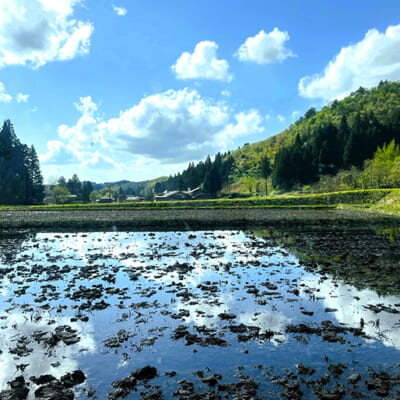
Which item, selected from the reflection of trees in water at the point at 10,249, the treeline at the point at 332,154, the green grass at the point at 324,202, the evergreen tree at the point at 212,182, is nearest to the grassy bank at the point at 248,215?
the green grass at the point at 324,202

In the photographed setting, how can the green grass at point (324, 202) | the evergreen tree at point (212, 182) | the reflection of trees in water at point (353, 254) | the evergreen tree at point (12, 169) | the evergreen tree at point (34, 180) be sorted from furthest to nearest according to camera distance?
1. the evergreen tree at point (212, 182)
2. the evergreen tree at point (34, 180)
3. the evergreen tree at point (12, 169)
4. the green grass at point (324, 202)
5. the reflection of trees in water at point (353, 254)

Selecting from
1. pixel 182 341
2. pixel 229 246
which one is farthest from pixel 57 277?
pixel 229 246

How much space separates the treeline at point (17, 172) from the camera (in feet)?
388

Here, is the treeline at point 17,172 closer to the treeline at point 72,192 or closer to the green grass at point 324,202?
the treeline at point 72,192

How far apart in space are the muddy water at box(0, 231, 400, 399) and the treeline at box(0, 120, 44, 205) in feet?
354

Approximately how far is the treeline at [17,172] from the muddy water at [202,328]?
10782 cm

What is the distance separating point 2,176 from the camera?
12112 cm

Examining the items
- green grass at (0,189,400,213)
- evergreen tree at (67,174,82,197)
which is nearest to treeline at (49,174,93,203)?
evergreen tree at (67,174,82,197)

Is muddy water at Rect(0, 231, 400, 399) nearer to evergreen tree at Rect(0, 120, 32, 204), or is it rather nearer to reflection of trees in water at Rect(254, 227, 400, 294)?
reflection of trees in water at Rect(254, 227, 400, 294)

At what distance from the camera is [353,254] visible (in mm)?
25875

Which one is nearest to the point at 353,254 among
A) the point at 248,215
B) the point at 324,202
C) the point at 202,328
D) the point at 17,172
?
the point at 202,328

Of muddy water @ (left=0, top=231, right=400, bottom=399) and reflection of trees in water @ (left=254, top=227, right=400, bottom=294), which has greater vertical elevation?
muddy water @ (left=0, top=231, right=400, bottom=399)

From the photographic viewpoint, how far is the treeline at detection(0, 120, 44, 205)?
118m

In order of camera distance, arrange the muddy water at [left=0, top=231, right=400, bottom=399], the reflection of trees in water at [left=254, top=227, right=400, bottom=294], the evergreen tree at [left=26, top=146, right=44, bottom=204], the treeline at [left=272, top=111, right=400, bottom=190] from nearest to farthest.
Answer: the muddy water at [left=0, top=231, right=400, bottom=399]
the reflection of trees in water at [left=254, top=227, right=400, bottom=294]
the treeline at [left=272, top=111, right=400, bottom=190]
the evergreen tree at [left=26, top=146, right=44, bottom=204]
